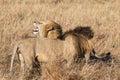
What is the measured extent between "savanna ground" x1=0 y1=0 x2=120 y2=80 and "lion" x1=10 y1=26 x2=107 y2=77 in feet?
0.51

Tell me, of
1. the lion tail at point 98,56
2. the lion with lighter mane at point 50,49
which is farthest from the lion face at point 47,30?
the lion tail at point 98,56

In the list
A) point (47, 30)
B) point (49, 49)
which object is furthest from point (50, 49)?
point (47, 30)

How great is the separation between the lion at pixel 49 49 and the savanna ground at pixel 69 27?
16cm

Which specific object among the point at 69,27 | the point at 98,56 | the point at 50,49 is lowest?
the point at 98,56

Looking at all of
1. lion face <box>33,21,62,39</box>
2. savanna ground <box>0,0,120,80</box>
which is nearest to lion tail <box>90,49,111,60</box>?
savanna ground <box>0,0,120,80</box>

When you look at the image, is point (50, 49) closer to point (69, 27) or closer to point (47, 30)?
point (47, 30)

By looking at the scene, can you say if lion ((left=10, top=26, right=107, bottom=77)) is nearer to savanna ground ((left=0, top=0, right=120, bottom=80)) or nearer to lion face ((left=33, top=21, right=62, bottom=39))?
savanna ground ((left=0, top=0, right=120, bottom=80))

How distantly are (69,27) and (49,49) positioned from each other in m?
4.14

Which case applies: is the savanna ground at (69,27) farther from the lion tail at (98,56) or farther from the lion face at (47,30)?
the lion face at (47,30)

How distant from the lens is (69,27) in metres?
10.5

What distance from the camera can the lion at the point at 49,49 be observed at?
619 centimetres

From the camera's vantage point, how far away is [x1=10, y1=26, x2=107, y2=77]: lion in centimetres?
619

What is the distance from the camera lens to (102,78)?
21.7ft

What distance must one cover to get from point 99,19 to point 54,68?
5946 millimetres
